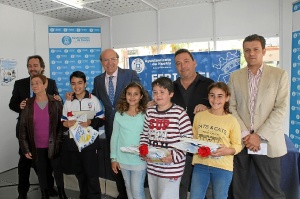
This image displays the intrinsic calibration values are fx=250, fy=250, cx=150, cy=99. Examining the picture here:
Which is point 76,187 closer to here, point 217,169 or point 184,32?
point 217,169

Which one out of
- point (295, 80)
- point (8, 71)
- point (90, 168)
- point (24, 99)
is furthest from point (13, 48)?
point (295, 80)

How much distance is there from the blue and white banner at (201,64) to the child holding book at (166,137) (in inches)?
109

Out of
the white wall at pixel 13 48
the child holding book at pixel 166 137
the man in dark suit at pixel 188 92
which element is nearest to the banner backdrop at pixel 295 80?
the man in dark suit at pixel 188 92

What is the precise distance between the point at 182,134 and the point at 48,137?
5.23ft

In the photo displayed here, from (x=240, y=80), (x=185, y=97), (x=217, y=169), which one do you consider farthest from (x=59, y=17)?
(x=217, y=169)

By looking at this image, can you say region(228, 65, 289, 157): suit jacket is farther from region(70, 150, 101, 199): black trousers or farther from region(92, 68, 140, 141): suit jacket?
region(70, 150, 101, 199): black trousers

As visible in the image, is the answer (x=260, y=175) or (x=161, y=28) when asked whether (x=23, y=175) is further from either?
(x=161, y=28)

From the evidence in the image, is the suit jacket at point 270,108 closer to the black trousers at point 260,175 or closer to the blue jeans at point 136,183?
the black trousers at point 260,175

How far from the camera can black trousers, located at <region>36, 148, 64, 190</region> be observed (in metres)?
2.79

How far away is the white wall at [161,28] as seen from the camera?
4227 millimetres

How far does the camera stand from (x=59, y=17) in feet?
17.3

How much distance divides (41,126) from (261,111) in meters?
2.23

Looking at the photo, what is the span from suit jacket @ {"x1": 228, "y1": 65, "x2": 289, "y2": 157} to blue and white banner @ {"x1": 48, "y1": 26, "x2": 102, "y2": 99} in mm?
3851

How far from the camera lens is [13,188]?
11.9ft
